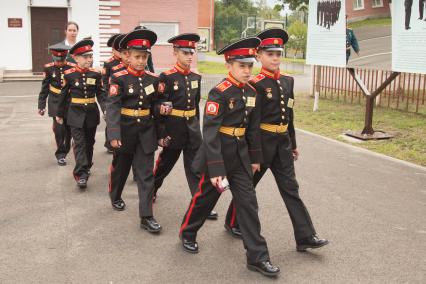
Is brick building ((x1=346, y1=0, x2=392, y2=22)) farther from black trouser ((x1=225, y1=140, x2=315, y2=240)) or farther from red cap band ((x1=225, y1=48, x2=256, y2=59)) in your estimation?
red cap band ((x1=225, y1=48, x2=256, y2=59))

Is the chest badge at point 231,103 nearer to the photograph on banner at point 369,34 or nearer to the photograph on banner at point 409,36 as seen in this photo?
the photograph on banner at point 409,36

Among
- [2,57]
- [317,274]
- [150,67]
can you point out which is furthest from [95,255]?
[2,57]

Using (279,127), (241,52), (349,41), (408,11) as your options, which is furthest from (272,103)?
(349,41)

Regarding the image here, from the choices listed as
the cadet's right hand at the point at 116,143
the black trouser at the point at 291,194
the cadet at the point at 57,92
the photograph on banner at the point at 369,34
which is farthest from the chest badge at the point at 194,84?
the photograph on banner at the point at 369,34

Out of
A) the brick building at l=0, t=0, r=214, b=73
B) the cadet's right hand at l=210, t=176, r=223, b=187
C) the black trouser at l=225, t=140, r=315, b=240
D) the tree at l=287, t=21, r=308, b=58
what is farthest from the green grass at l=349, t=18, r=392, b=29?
the tree at l=287, t=21, r=308, b=58

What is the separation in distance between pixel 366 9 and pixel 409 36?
2.20m

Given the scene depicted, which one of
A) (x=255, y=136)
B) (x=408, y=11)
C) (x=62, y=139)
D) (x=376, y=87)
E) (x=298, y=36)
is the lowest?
(x=62, y=139)

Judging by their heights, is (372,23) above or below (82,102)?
above

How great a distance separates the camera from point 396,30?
9.94 metres

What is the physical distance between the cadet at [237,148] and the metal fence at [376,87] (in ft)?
32.3

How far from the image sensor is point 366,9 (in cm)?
1159

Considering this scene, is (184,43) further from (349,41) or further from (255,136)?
(349,41)

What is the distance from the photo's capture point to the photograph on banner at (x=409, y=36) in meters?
9.32

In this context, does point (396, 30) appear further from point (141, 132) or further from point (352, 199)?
point (141, 132)
